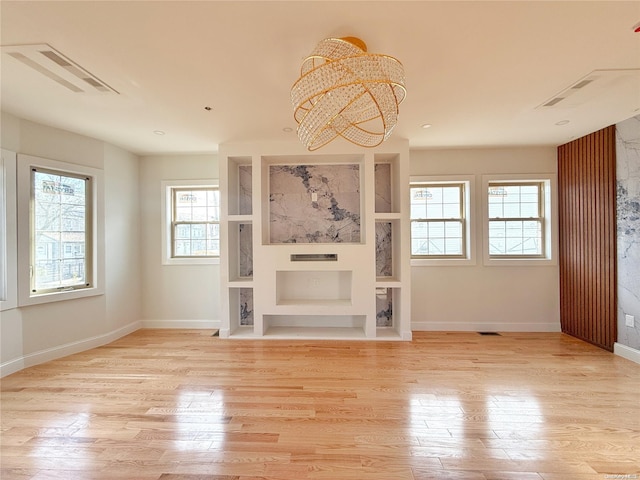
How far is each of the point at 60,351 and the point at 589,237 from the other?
6.25 meters

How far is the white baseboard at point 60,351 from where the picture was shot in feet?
9.23

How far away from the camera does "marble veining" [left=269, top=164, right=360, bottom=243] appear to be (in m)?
4.04

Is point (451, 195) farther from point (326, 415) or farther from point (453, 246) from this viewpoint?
point (326, 415)

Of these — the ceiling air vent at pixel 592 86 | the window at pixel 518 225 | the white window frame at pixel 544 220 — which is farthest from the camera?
the window at pixel 518 225

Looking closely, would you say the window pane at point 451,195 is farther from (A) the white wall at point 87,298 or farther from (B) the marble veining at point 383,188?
(A) the white wall at point 87,298

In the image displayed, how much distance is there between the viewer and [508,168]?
4.01 meters

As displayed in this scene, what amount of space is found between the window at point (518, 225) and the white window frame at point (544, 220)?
0.06 meters

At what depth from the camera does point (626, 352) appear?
304 centimetres

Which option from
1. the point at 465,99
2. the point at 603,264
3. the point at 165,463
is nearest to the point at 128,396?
the point at 165,463

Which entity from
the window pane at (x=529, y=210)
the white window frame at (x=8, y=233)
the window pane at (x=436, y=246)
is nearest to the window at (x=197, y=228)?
the white window frame at (x=8, y=233)

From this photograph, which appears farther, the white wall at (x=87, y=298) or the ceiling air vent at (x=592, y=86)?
the white wall at (x=87, y=298)

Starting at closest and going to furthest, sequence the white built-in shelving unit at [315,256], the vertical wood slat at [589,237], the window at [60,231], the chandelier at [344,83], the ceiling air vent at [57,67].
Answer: the chandelier at [344,83] < the ceiling air vent at [57,67] < the window at [60,231] < the vertical wood slat at [589,237] < the white built-in shelving unit at [315,256]

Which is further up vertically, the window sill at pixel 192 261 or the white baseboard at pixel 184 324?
the window sill at pixel 192 261

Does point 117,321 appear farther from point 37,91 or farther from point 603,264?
point 603,264
